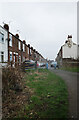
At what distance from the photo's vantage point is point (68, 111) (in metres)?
2.62

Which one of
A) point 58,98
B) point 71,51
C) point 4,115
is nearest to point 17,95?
point 4,115

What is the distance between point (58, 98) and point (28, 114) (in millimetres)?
1279

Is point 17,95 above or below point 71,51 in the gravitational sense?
below

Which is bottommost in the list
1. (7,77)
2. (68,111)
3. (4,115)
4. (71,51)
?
(4,115)

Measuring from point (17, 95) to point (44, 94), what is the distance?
114 cm

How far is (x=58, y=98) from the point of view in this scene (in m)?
3.46

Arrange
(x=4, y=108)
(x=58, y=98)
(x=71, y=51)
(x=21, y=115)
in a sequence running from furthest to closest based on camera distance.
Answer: (x=71, y=51)
(x=58, y=98)
(x=4, y=108)
(x=21, y=115)

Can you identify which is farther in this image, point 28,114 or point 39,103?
point 39,103

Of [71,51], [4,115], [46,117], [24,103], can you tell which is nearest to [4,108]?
[4,115]

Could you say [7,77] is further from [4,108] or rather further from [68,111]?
[68,111]

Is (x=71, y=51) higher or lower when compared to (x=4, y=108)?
higher

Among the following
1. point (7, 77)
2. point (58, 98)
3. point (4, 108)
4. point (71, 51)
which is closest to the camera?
point (4, 108)

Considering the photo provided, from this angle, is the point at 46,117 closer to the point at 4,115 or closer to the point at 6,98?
the point at 4,115

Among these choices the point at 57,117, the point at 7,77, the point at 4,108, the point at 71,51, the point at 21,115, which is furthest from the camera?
the point at 71,51
